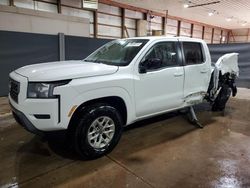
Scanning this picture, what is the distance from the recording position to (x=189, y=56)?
13.3 feet

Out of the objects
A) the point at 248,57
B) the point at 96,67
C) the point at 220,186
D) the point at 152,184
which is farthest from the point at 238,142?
the point at 248,57

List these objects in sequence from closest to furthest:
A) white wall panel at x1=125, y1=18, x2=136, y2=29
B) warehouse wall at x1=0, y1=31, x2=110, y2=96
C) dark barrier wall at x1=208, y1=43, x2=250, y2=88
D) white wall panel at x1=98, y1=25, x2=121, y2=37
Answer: warehouse wall at x1=0, y1=31, x2=110, y2=96 → dark barrier wall at x1=208, y1=43, x2=250, y2=88 → white wall panel at x1=98, y1=25, x2=121, y2=37 → white wall panel at x1=125, y1=18, x2=136, y2=29

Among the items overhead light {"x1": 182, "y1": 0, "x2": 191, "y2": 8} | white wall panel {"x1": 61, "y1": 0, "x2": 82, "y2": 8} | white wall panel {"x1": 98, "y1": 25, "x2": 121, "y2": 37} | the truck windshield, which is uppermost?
overhead light {"x1": 182, "y1": 0, "x2": 191, "y2": 8}

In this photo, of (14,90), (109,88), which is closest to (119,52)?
(109,88)

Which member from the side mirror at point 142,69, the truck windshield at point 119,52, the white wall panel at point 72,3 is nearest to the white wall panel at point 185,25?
the white wall panel at point 72,3

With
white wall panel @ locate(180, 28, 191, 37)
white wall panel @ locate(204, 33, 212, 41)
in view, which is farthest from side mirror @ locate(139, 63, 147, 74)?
white wall panel @ locate(204, 33, 212, 41)

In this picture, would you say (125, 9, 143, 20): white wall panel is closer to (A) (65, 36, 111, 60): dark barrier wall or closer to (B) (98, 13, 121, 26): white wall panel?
(B) (98, 13, 121, 26): white wall panel

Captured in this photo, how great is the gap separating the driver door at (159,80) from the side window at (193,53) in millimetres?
223

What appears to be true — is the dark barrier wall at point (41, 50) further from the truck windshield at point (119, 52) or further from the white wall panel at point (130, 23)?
the white wall panel at point (130, 23)

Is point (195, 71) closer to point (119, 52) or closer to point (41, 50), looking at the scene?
point (119, 52)

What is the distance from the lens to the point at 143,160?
293 centimetres

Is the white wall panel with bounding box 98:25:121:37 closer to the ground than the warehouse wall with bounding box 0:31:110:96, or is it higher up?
higher up

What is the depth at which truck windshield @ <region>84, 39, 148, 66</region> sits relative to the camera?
3.30 meters

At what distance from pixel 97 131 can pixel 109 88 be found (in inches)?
23.8
